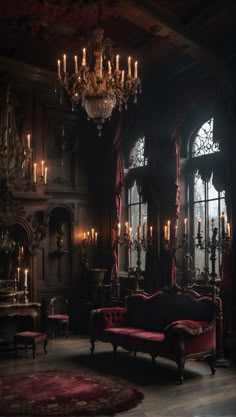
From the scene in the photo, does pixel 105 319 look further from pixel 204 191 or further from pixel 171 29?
pixel 171 29

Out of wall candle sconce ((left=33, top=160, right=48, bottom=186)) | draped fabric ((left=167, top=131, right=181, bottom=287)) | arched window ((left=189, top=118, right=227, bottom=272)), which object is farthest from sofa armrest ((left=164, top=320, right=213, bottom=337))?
wall candle sconce ((left=33, top=160, right=48, bottom=186))

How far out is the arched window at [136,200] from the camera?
1045 centimetres

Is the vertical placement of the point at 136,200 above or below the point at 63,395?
above

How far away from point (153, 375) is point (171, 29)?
181 inches

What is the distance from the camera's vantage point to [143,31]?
8258mm

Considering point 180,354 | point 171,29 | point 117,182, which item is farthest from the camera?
point 117,182

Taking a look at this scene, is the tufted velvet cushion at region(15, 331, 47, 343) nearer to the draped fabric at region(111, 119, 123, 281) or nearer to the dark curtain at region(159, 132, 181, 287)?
the dark curtain at region(159, 132, 181, 287)

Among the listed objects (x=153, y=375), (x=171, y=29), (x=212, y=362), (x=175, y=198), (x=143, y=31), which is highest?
(x=143, y=31)

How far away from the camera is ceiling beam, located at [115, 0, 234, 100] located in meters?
6.43

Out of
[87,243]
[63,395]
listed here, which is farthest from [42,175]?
[63,395]

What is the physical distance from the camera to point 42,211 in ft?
33.8

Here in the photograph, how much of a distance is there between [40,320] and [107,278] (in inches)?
68.5

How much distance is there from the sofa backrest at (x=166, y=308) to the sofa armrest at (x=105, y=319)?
13 cm

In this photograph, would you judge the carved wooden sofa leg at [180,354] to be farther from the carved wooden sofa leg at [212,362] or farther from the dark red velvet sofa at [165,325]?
the carved wooden sofa leg at [212,362]
